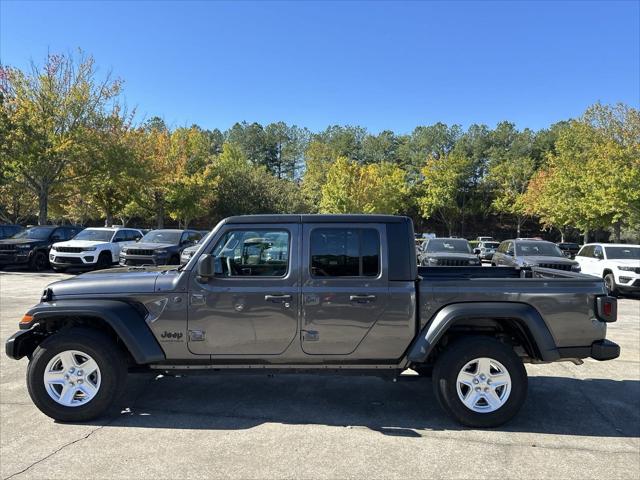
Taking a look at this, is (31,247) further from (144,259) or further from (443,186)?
(443,186)

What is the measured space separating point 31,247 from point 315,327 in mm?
16600

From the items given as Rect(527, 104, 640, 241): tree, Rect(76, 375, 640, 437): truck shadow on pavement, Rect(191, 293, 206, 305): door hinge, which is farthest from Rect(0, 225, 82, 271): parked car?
Rect(527, 104, 640, 241): tree

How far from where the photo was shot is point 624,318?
9.91 meters

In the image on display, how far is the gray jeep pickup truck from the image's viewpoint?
4051mm

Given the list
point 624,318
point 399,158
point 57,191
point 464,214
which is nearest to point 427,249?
point 624,318

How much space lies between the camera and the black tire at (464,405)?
13.3 feet

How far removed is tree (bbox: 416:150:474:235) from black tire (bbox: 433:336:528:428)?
162 feet

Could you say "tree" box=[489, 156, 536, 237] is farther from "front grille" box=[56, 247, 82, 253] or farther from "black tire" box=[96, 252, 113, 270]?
"front grille" box=[56, 247, 82, 253]

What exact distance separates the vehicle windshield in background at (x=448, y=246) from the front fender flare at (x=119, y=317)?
38.3ft

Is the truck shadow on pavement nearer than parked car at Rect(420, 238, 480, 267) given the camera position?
Yes

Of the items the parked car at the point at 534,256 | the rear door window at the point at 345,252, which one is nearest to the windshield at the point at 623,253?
the parked car at the point at 534,256

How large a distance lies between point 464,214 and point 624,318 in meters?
49.7

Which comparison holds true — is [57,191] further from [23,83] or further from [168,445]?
[168,445]

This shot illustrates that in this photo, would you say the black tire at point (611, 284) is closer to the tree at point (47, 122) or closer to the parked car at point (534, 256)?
the parked car at point (534, 256)
